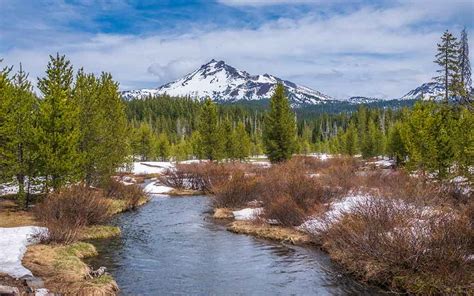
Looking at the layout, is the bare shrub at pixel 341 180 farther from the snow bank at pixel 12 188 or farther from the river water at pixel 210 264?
the snow bank at pixel 12 188

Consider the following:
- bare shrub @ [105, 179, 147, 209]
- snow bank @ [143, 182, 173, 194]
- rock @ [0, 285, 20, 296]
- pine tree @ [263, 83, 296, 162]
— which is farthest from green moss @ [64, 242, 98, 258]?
pine tree @ [263, 83, 296, 162]

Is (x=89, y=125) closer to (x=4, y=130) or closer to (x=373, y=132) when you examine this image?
(x=4, y=130)

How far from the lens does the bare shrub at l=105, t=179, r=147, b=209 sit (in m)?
36.9

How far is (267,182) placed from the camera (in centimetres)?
3111

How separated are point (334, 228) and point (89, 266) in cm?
954

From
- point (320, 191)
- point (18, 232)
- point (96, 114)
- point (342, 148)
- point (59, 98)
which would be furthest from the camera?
point (342, 148)

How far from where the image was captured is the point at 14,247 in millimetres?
18422

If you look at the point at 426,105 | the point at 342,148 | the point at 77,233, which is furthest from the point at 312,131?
the point at 77,233

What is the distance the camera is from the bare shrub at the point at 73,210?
21609 millimetres

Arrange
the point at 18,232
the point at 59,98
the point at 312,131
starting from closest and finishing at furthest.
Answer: the point at 18,232 < the point at 59,98 < the point at 312,131

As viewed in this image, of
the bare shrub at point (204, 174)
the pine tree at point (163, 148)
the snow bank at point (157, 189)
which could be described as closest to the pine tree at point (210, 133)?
the bare shrub at point (204, 174)

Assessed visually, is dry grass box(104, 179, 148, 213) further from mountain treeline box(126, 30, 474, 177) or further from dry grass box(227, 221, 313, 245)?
mountain treeline box(126, 30, 474, 177)

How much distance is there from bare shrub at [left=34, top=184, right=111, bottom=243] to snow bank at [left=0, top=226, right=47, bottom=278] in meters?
0.90

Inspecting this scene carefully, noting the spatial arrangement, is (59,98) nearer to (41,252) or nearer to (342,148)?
(41,252)
